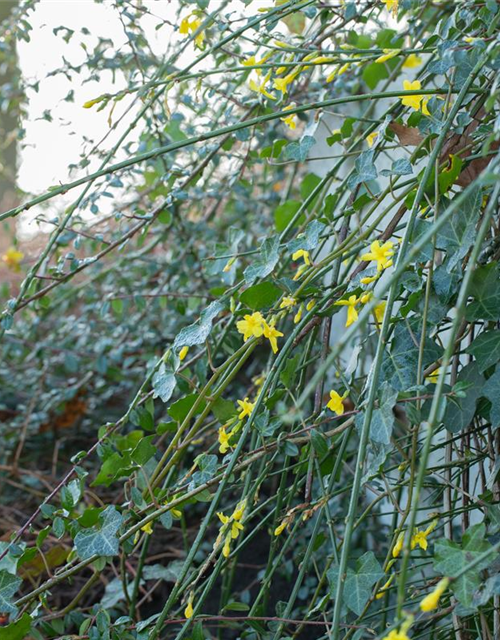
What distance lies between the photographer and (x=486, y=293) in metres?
0.77

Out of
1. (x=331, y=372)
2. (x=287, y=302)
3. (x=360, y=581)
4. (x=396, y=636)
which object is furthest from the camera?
(x=331, y=372)

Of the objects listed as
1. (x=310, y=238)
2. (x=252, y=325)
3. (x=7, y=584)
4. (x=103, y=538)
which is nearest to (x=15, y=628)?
(x=7, y=584)

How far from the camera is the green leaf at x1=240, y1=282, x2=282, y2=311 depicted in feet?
2.83

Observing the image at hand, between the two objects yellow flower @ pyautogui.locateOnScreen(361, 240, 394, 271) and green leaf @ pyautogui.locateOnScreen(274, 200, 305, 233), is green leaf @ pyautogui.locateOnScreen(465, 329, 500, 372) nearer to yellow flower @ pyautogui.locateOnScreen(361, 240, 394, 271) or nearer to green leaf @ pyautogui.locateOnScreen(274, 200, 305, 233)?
yellow flower @ pyautogui.locateOnScreen(361, 240, 394, 271)

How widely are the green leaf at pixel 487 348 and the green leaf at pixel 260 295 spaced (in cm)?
24

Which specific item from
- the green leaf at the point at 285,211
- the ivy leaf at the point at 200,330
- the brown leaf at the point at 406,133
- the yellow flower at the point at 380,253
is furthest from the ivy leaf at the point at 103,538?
the green leaf at the point at 285,211

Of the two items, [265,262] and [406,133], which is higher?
[406,133]

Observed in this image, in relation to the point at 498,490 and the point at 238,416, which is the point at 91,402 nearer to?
the point at 238,416

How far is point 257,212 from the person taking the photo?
2018mm

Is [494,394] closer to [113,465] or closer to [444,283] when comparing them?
[444,283]

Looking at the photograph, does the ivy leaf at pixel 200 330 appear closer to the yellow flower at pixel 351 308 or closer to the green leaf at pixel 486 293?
the yellow flower at pixel 351 308

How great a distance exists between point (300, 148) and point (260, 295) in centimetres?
22

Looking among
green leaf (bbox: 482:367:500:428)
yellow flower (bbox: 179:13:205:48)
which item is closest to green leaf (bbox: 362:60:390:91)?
yellow flower (bbox: 179:13:205:48)

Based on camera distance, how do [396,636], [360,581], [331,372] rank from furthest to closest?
[331,372], [360,581], [396,636]
